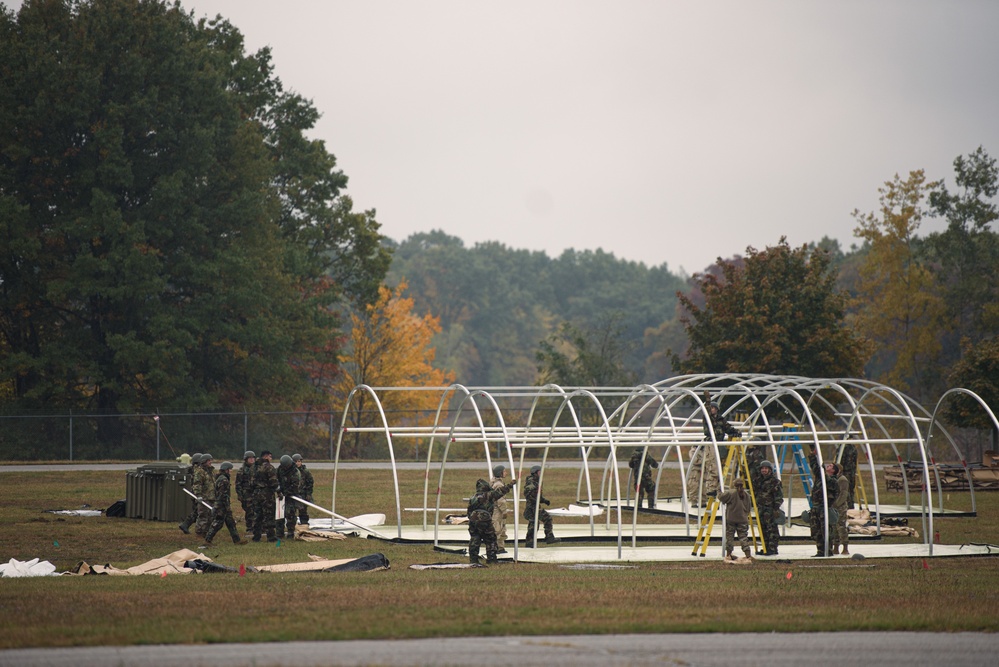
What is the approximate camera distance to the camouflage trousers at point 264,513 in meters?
21.5

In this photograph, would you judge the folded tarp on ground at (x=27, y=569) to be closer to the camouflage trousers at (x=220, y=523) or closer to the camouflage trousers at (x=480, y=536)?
the camouflage trousers at (x=220, y=523)

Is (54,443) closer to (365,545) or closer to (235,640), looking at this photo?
(365,545)

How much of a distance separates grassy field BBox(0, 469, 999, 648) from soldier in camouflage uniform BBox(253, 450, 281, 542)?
81 centimetres

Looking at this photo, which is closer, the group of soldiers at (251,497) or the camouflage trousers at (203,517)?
the group of soldiers at (251,497)

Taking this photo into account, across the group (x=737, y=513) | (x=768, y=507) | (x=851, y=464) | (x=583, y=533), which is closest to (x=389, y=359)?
(x=583, y=533)

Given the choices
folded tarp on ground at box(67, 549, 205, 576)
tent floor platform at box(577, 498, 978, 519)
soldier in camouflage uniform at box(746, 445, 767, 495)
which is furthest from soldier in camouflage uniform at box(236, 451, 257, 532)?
soldier in camouflage uniform at box(746, 445, 767, 495)

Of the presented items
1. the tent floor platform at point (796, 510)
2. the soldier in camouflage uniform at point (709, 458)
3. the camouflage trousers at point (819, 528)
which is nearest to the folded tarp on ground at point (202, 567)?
the soldier in camouflage uniform at point (709, 458)

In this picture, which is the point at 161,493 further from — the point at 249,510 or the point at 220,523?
the point at 220,523

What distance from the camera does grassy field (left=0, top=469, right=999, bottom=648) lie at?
39.6 ft

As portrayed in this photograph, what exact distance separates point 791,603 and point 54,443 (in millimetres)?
36237

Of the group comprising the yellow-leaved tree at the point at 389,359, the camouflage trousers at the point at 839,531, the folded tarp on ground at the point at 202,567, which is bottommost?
the folded tarp on ground at the point at 202,567

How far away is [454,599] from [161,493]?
1287 cm

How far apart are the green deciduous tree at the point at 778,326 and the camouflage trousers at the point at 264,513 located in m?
24.0

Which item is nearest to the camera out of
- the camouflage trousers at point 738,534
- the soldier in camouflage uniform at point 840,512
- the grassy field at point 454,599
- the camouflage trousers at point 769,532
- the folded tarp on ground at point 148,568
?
the grassy field at point 454,599
